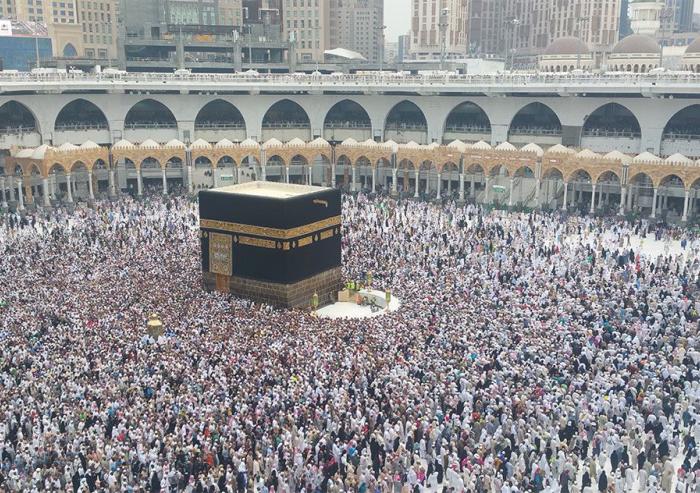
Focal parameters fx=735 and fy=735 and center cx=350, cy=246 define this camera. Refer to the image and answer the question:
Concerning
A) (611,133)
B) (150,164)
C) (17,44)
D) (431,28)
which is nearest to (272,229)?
(150,164)

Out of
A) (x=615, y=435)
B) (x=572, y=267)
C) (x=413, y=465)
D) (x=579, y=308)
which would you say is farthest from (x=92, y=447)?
(x=572, y=267)

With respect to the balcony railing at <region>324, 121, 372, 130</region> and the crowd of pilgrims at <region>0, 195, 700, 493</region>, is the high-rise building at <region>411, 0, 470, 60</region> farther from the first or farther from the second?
the crowd of pilgrims at <region>0, 195, 700, 493</region>

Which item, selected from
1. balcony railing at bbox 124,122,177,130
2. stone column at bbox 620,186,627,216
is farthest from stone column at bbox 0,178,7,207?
stone column at bbox 620,186,627,216

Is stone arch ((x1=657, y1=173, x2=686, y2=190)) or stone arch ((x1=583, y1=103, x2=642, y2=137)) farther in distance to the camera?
stone arch ((x1=583, y1=103, x2=642, y2=137))

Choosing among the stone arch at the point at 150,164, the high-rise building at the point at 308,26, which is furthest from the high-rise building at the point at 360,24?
the stone arch at the point at 150,164

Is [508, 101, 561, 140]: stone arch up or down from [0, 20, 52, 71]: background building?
down

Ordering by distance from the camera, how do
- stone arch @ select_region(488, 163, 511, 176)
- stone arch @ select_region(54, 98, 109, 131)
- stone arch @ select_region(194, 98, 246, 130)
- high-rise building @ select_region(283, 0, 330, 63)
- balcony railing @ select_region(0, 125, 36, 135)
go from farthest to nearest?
high-rise building @ select_region(283, 0, 330, 63) → stone arch @ select_region(194, 98, 246, 130) → stone arch @ select_region(54, 98, 109, 131) → balcony railing @ select_region(0, 125, 36, 135) → stone arch @ select_region(488, 163, 511, 176)
